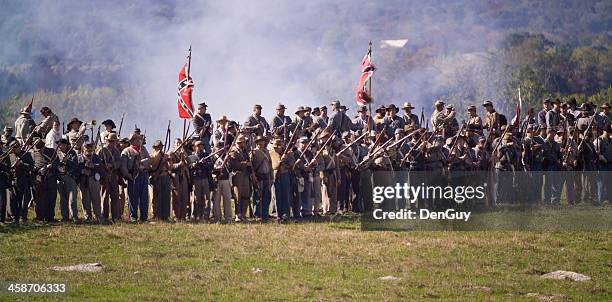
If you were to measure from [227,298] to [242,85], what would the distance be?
2041 inches

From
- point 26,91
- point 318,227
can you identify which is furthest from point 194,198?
point 26,91

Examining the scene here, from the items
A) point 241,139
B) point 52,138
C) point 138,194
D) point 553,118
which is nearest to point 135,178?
point 138,194

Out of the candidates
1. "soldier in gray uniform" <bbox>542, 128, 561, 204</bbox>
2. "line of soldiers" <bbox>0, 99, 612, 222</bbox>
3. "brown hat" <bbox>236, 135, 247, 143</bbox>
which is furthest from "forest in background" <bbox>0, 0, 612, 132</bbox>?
"soldier in gray uniform" <bbox>542, 128, 561, 204</bbox>

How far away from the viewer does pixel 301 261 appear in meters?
27.2

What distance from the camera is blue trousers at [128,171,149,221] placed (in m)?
32.2

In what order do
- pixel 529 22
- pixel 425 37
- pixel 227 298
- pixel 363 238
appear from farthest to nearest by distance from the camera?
1. pixel 529 22
2. pixel 425 37
3. pixel 363 238
4. pixel 227 298

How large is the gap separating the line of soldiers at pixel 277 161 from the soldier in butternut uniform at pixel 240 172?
26 mm

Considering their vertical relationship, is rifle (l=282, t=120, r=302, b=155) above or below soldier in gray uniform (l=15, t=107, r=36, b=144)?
below

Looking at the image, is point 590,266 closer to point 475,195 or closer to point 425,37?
point 475,195

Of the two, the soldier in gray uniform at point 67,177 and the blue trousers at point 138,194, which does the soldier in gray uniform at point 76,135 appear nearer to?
the soldier in gray uniform at point 67,177

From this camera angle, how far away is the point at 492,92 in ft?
272

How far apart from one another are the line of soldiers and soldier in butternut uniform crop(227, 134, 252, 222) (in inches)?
1.0

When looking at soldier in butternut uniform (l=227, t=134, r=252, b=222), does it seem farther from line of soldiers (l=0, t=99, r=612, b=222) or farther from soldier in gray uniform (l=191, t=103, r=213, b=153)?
soldier in gray uniform (l=191, t=103, r=213, b=153)

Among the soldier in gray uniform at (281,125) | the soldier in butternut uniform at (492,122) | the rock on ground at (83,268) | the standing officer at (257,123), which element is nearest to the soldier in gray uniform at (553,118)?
the soldier in butternut uniform at (492,122)
